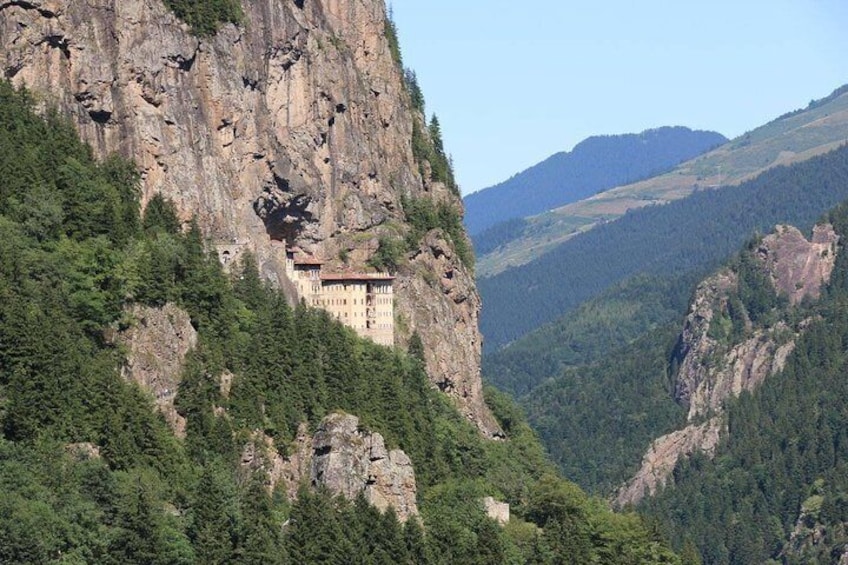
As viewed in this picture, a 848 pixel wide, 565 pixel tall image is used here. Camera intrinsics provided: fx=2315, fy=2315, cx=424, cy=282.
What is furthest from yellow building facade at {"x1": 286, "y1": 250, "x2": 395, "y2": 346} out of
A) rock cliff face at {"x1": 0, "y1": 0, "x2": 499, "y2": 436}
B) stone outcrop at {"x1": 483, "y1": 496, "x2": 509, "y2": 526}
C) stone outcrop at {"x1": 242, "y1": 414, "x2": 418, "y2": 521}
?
stone outcrop at {"x1": 242, "y1": 414, "x2": 418, "y2": 521}

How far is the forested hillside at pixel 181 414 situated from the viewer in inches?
4126

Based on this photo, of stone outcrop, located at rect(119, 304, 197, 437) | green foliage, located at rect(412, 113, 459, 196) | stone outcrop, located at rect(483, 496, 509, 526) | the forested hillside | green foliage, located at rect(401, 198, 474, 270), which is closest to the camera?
the forested hillside

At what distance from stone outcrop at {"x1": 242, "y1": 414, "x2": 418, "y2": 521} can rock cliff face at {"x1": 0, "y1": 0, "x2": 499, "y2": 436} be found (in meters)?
16.3

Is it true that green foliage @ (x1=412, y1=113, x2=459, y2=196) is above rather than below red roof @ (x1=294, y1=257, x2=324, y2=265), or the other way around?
above

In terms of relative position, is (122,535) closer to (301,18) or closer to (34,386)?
(34,386)

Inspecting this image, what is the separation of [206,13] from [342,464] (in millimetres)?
32054

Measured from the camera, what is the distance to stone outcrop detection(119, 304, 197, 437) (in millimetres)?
117125

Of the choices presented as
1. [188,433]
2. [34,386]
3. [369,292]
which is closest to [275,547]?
[188,433]

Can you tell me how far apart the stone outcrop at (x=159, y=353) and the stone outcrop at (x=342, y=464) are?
5.35 m

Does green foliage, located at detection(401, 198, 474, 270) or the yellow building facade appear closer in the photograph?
the yellow building facade

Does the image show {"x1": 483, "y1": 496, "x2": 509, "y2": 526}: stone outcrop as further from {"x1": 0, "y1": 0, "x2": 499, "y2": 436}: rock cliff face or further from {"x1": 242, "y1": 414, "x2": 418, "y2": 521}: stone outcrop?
{"x1": 0, "y1": 0, "x2": 499, "y2": 436}: rock cliff face

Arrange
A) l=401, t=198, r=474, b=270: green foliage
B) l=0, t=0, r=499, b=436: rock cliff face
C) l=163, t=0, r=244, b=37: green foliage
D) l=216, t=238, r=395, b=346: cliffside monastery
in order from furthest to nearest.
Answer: l=401, t=198, r=474, b=270: green foliage < l=216, t=238, r=395, b=346: cliffside monastery < l=163, t=0, r=244, b=37: green foliage < l=0, t=0, r=499, b=436: rock cliff face

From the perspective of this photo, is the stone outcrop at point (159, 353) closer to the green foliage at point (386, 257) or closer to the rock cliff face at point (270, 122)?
the rock cliff face at point (270, 122)

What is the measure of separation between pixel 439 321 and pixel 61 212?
139 ft
